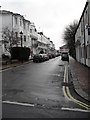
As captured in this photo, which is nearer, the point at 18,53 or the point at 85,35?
the point at 85,35

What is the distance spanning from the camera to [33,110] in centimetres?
672

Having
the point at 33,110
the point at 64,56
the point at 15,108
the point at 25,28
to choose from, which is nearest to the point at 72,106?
the point at 33,110

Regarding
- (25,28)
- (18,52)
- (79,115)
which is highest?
(25,28)

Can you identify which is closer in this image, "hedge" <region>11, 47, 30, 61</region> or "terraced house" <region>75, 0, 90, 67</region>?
"terraced house" <region>75, 0, 90, 67</region>

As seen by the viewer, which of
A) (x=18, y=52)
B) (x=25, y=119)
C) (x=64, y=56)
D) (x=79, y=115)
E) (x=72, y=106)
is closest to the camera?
(x=25, y=119)

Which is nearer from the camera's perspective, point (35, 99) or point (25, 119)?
point (25, 119)

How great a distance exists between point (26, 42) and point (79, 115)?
51166mm

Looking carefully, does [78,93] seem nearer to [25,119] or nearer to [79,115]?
[79,115]

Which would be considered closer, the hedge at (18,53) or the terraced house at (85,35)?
the terraced house at (85,35)

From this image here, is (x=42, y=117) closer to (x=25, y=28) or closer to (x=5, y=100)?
Answer: (x=5, y=100)

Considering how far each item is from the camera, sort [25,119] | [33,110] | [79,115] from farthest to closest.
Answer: [33,110] → [79,115] → [25,119]

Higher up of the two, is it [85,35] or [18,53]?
[85,35]

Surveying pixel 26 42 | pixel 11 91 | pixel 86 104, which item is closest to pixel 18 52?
pixel 26 42

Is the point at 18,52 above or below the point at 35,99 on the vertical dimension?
above
